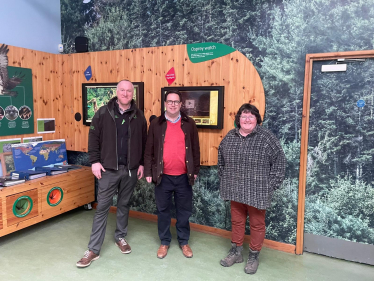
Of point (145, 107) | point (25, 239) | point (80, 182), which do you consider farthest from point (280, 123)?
point (25, 239)

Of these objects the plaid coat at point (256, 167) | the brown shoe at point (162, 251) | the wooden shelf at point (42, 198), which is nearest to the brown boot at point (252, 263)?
the plaid coat at point (256, 167)

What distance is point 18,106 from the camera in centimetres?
345

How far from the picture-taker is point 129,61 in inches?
135

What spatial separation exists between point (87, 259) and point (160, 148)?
1183 mm

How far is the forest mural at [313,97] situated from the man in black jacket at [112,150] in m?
0.96

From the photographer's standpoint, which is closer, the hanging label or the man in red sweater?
the man in red sweater

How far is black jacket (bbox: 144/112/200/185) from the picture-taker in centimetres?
264

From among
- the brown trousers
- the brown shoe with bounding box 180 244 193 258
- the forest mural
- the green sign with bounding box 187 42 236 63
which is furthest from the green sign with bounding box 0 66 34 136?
the brown trousers

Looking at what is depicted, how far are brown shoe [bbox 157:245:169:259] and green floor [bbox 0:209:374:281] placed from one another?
46mm

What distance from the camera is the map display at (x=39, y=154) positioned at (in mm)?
3380

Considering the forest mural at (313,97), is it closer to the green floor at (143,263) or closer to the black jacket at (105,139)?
the green floor at (143,263)

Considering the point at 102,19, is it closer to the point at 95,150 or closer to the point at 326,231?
the point at 95,150

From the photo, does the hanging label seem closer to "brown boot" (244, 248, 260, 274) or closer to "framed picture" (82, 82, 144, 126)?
"framed picture" (82, 82, 144, 126)

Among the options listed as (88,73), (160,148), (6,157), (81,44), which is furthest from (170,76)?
(6,157)
